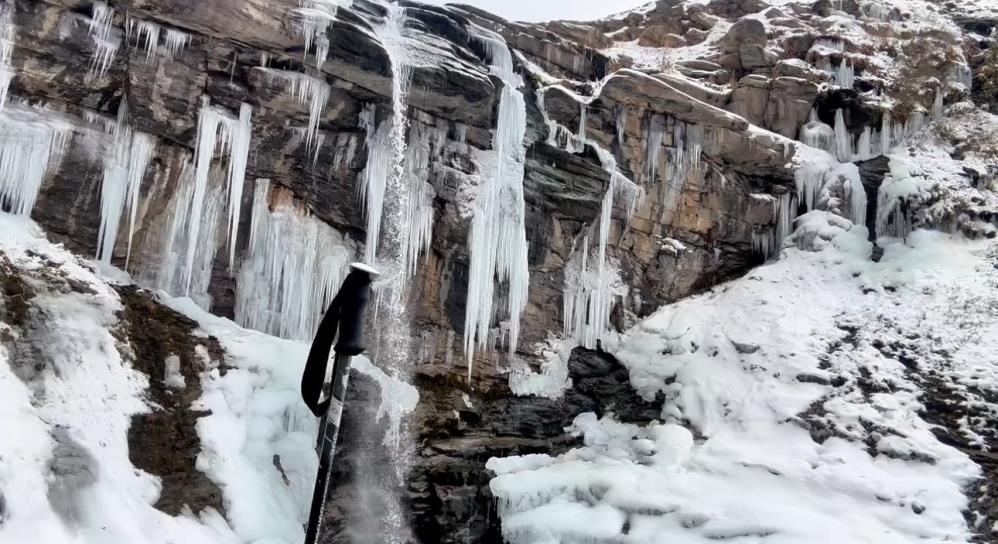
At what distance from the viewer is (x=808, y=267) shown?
46.8 feet

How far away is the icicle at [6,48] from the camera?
9.31 m

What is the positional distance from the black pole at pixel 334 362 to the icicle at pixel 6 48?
341 inches

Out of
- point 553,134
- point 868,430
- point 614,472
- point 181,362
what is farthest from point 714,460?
point 181,362

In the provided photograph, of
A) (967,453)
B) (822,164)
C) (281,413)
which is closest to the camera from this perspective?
(281,413)

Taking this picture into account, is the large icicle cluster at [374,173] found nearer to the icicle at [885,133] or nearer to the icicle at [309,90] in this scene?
the icicle at [309,90]

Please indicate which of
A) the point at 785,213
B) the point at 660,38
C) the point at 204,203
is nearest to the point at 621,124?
the point at 785,213

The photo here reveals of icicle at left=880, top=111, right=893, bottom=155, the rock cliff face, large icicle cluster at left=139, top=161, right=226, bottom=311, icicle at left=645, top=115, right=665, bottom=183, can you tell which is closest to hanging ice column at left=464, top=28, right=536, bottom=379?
the rock cliff face

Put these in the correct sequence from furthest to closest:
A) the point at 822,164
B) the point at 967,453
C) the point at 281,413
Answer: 1. the point at 822,164
2. the point at 967,453
3. the point at 281,413

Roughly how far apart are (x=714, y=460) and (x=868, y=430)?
2.49 m

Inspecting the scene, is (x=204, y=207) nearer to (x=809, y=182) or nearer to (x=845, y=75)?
(x=809, y=182)

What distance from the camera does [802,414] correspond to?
36.6 ft

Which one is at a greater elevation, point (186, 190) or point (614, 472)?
point (186, 190)

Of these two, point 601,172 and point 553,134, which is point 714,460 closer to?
point 601,172

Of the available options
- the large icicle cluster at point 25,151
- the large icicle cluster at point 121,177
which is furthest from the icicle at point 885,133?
the large icicle cluster at point 25,151
